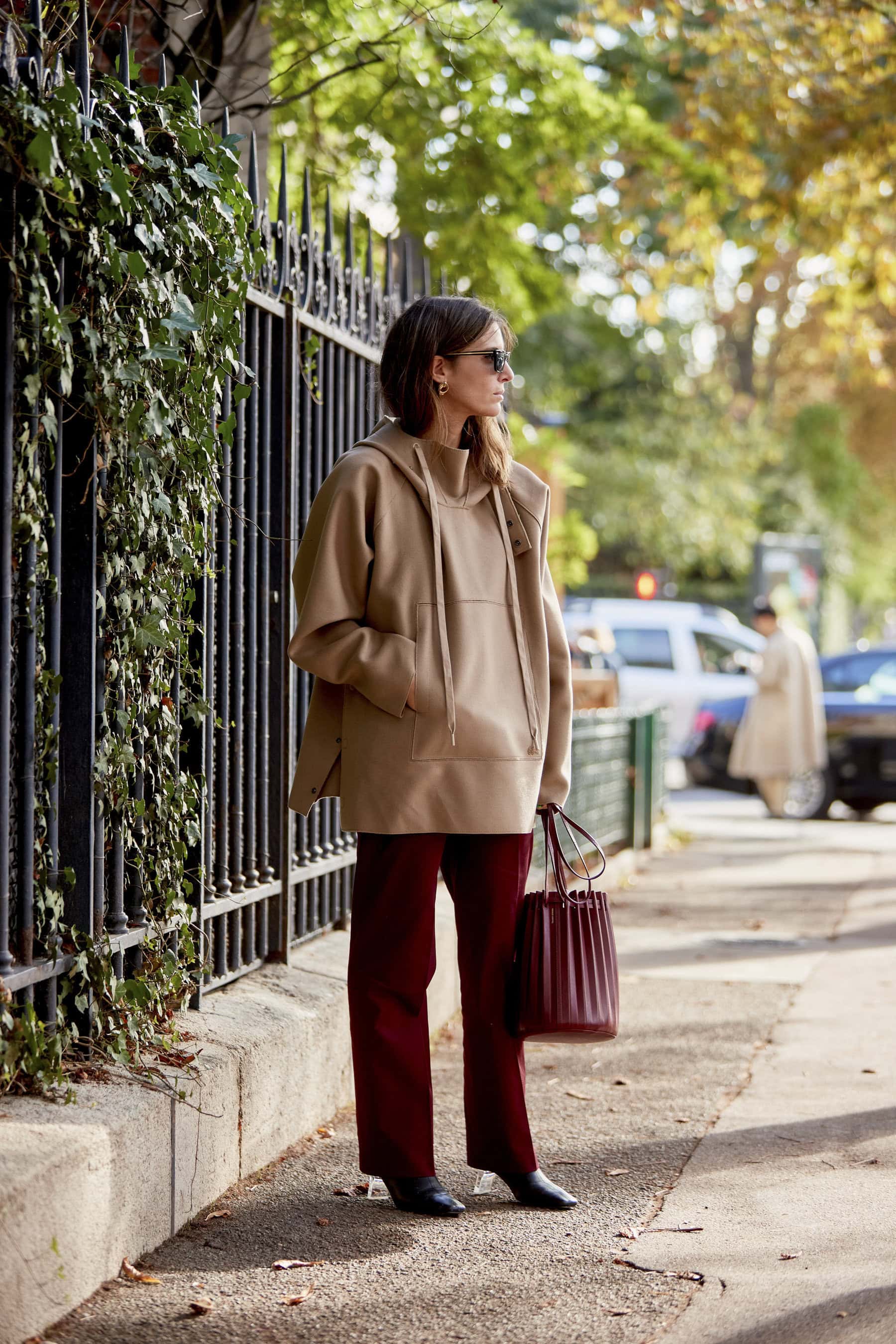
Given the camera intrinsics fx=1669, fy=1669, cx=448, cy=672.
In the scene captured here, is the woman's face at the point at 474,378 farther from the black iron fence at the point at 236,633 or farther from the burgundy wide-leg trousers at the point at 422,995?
the burgundy wide-leg trousers at the point at 422,995

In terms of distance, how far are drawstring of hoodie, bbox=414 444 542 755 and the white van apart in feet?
53.0

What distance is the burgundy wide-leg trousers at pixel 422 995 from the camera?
382 cm

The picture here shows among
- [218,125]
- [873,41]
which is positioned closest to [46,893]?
[218,125]

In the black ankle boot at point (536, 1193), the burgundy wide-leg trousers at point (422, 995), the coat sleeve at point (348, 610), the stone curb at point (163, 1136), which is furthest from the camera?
the black ankle boot at point (536, 1193)

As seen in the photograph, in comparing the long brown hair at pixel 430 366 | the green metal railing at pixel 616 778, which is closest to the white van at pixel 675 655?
the green metal railing at pixel 616 778

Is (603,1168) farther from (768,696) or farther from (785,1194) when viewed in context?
(768,696)

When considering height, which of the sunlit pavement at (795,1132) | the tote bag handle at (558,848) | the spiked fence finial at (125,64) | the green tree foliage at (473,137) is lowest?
the sunlit pavement at (795,1132)

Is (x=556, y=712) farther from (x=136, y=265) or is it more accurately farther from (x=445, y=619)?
(x=136, y=265)

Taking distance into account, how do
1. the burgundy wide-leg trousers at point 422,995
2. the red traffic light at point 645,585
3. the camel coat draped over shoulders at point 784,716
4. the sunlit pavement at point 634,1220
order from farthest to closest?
1. the red traffic light at point 645,585
2. the camel coat draped over shoulders at point 784,716
3. the burgundy wide-leg trousers at point 422,995
4. the sunlit pavement at point 634,1220

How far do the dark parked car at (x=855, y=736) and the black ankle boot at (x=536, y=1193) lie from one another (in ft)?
35.9

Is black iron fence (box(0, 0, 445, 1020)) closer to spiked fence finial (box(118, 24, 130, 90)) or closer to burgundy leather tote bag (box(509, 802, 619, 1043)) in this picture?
spiked fence finial (box(118, 24, 130, 90))

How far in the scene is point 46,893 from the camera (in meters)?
3.44

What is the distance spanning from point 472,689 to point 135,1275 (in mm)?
1420

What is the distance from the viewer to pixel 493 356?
390 cm
